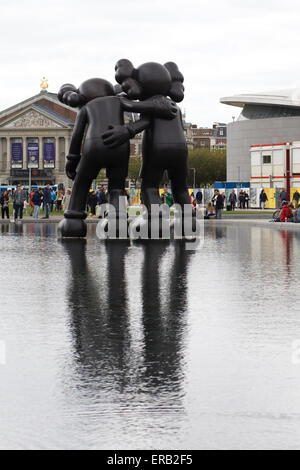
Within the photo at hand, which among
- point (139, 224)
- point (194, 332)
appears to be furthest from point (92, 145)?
point (194, 332)

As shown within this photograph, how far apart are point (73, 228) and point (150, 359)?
12.9 meters

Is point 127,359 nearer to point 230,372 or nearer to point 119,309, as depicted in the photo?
point 230,372

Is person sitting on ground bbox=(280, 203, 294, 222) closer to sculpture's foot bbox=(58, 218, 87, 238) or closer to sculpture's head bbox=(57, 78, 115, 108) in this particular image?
sculpture's foot bbox=(58, 218, 87, 238)

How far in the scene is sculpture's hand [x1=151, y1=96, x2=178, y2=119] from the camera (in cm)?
1647

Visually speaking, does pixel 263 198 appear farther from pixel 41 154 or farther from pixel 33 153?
pixel 41 154

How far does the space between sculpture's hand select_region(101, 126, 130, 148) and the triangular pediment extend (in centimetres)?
10081

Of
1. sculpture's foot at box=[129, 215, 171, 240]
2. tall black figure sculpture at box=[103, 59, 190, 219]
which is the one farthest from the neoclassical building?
tall black figure sculpture at box=[103, 59, 190, 219]

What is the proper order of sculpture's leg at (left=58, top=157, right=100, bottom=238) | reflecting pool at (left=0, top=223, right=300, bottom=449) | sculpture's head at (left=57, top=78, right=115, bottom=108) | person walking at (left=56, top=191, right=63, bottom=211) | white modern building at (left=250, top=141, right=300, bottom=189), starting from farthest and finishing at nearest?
white modern building at (left=250, top=141, right=300, bottom=189) → person walking at (left=56, top=191, right=63, bottom=211) → sculpture's head at (left=57, top=78, right=115, bottom=108) → sculpture's leg at (left=58, top=157, right=100, bottom=238) → reflecting pool at (left=0, top=223, right=300, bottom=449)

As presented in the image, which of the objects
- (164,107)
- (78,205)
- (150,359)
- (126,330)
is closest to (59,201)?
(78,205)

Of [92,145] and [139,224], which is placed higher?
[92,145]

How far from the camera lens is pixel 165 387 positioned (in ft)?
15.2

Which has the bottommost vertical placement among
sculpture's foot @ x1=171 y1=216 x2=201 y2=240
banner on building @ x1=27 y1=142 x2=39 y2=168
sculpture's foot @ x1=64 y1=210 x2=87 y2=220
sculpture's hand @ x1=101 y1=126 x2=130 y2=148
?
sculpture's foot @ x1=171 y1=216 x2=201 y2=240

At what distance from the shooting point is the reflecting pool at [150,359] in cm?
384
